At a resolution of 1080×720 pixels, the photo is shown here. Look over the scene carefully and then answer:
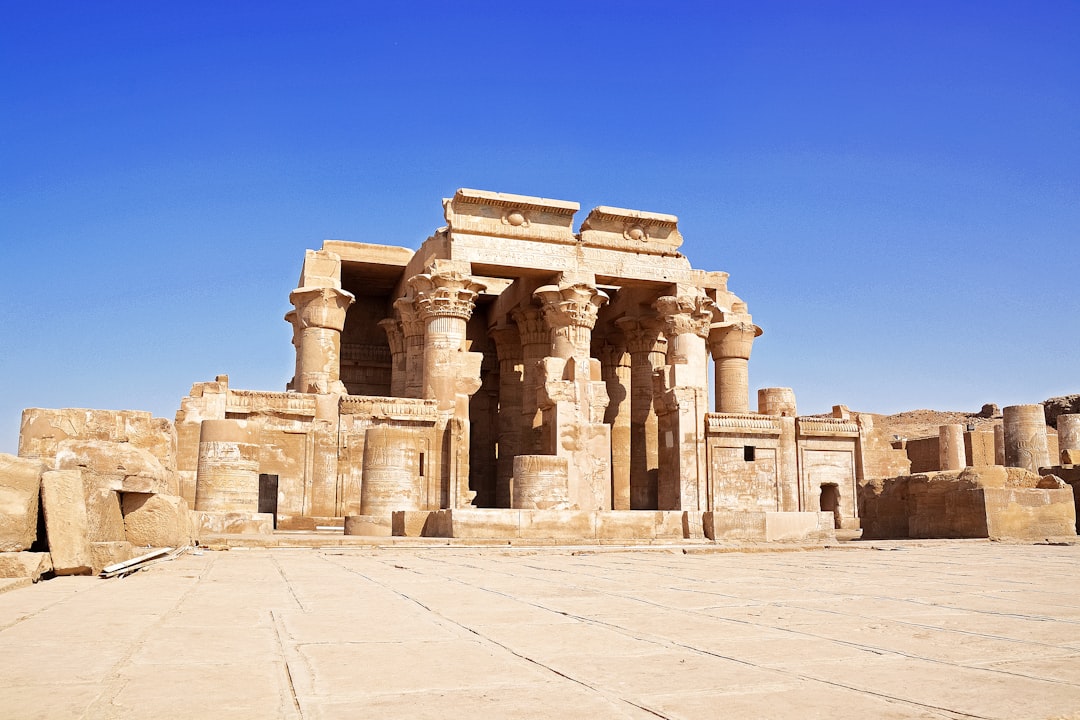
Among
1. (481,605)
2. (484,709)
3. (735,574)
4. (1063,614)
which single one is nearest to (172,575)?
(481,605)

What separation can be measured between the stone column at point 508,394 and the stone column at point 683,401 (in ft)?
14.7

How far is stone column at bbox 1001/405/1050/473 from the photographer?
30422 mm

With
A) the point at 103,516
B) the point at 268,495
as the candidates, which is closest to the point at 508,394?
the point at 268,495

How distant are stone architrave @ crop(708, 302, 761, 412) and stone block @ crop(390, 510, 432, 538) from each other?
13.7 meters

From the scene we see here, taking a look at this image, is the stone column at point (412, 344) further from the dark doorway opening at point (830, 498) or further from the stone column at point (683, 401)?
the dark doorway opening at point (830, 498)

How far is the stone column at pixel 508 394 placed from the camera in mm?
26672

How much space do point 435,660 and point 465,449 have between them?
1869 cm

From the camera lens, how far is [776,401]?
27703 millimetres

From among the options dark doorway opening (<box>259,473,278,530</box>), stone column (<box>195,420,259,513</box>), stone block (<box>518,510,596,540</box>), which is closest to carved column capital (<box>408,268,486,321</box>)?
dark doorway opening (<box>259,473,278,530</box>)

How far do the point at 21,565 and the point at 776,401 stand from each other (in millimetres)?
23804

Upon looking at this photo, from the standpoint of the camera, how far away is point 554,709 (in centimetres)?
275

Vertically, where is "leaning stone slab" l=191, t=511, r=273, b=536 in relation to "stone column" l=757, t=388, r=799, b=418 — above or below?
below

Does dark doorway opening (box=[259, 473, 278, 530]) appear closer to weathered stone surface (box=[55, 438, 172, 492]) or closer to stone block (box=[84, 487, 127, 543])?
weathered stone surface (box=[55, 438, 172, 492])

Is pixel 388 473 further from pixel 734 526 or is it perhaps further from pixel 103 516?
pixel 103 516
